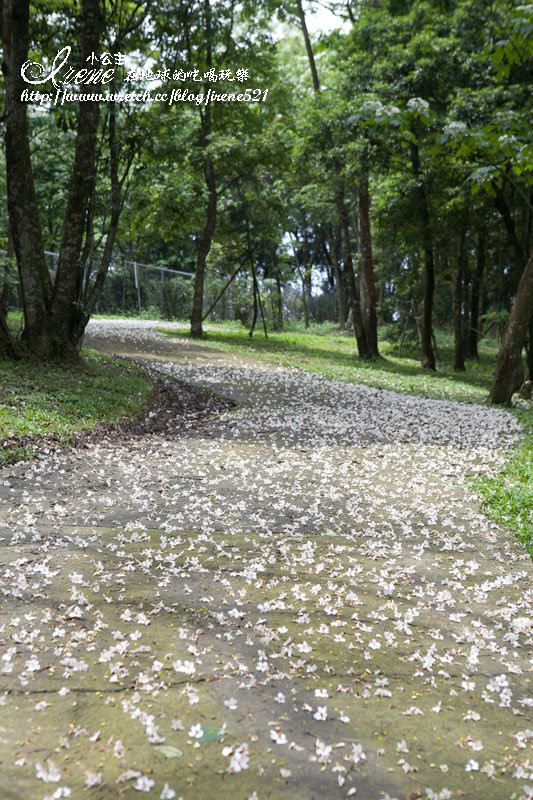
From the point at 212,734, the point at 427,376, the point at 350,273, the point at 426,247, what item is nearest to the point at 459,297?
the point at 426,247

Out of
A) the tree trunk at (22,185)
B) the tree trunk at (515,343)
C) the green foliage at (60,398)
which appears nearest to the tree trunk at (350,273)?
the tree trunk at (515,343)

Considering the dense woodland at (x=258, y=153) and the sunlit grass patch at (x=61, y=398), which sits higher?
the dense woodland at (x=258, y=153)

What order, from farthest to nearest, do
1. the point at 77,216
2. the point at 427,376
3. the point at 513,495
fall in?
the point at 427,376 < the point at 77,216 < the point at 513,495

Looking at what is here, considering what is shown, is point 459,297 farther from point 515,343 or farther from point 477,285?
Answer: point 515,343

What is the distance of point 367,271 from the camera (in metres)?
16.3

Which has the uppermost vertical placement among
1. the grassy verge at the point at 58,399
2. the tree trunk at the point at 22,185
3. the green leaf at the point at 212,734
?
the tree trunk at the point at 22,185

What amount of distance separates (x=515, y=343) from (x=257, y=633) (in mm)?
8788

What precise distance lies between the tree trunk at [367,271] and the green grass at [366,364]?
858 mm

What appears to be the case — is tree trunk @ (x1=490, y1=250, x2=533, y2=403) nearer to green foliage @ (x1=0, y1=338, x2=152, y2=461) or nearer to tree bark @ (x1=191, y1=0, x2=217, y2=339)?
green foliage @ (x1=0, y1=338, x2=152, y2=461)

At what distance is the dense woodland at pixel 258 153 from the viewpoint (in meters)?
8.61

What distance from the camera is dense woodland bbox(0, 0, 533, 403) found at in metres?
8.61

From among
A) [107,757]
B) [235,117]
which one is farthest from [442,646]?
[235,117]

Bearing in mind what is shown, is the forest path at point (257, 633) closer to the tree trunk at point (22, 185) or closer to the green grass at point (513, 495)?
the green grass at point (513, 495)

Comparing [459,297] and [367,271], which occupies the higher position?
[367,271]
